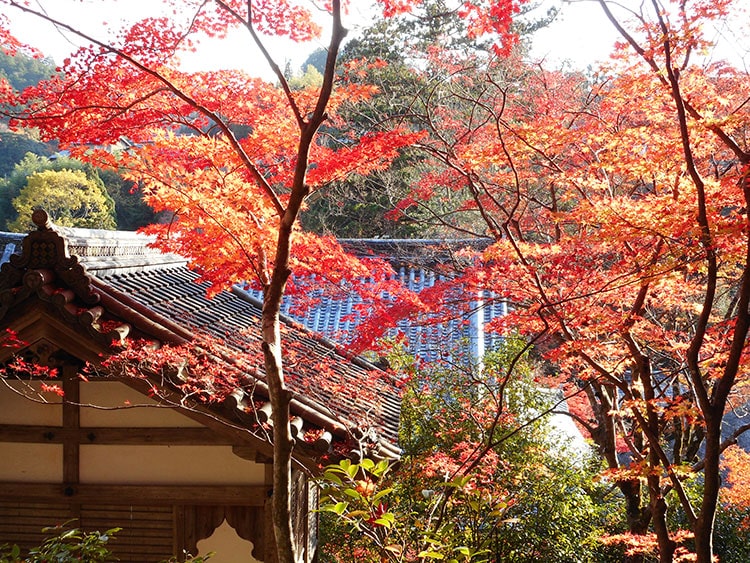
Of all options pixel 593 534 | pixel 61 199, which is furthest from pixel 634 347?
pixel 61 199

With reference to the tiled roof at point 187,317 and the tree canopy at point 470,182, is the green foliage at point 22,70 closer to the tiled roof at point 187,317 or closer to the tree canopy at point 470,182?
the tiled roof at point 187,317

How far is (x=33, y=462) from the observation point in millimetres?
5371

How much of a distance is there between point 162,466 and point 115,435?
45 centimetres

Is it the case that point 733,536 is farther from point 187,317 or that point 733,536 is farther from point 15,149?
point 15,149

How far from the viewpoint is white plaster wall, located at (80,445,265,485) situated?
531 centimetres

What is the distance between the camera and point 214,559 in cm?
549

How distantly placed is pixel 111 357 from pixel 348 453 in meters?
1.81

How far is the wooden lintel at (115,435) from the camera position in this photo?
5.25m

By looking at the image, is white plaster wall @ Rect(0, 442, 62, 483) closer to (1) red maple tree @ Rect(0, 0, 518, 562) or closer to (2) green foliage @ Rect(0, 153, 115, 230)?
(1) red maple tree @ Rect(0, 0, 518, 562)

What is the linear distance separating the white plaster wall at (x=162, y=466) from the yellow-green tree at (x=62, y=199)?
723 inches

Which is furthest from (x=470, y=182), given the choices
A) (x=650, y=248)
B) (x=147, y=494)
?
(x=147, y=494)

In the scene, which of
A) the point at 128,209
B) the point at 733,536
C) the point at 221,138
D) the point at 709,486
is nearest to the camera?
the point at 709,486

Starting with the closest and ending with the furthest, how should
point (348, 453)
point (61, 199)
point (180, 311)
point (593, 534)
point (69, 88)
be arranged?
point (69, 88), point (348, 453), point (180, 311), point (593, 534), point (61, 199)

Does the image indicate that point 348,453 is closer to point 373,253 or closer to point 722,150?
point 722,150
